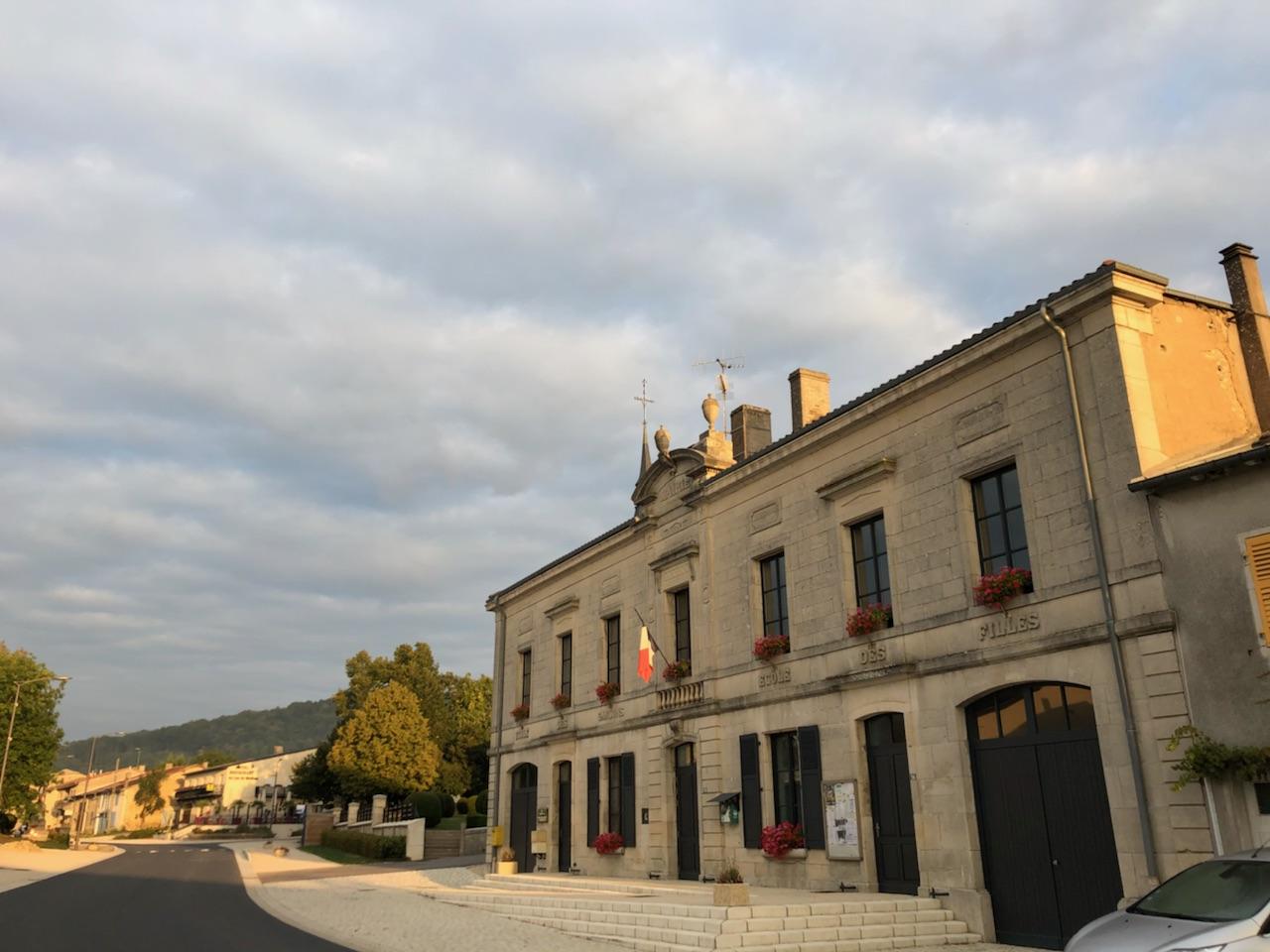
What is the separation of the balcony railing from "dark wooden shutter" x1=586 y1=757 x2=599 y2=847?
4193 millimetres

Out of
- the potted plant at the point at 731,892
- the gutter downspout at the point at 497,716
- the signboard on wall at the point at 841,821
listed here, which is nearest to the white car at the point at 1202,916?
the potted plant at the point at 731,892

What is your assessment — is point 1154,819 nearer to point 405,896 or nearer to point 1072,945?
point 1072,945

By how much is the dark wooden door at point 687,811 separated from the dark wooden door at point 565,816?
5.82m

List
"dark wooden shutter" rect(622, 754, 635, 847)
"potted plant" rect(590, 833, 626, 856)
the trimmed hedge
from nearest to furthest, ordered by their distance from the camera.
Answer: "dark wooden shutter" rect(622, 754, 635, 847)
"potted plant" rect(590, 833, 626, 856)
the trimmed hedge

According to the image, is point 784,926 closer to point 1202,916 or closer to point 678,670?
point 1202,916

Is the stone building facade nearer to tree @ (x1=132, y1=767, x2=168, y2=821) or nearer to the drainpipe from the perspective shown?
the drainpipe

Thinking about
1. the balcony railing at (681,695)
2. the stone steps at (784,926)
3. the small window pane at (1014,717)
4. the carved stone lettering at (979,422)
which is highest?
the carved stone lettering at (979,422)

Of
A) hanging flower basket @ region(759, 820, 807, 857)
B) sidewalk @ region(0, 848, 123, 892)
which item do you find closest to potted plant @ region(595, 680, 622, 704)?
hanging flower basket @ region(759, 820, 807, 857)

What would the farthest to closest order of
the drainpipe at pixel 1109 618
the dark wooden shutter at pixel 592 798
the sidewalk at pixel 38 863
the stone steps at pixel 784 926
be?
1. the sidewalk at pixel 38 863
2. the dark wooden shutter at pixel 592 798
3. the stone steps at pixel 784 926
4. the drainpipe at pixel 1109 618

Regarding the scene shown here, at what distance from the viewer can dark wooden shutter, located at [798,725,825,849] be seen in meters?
17.0

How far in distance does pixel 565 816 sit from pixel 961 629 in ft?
53.6

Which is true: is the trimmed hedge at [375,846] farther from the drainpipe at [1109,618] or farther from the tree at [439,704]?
the drainpipe at [1109,618]

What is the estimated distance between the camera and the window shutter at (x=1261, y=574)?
421 inches

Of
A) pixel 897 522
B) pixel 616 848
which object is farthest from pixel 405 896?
pixel 897 522
